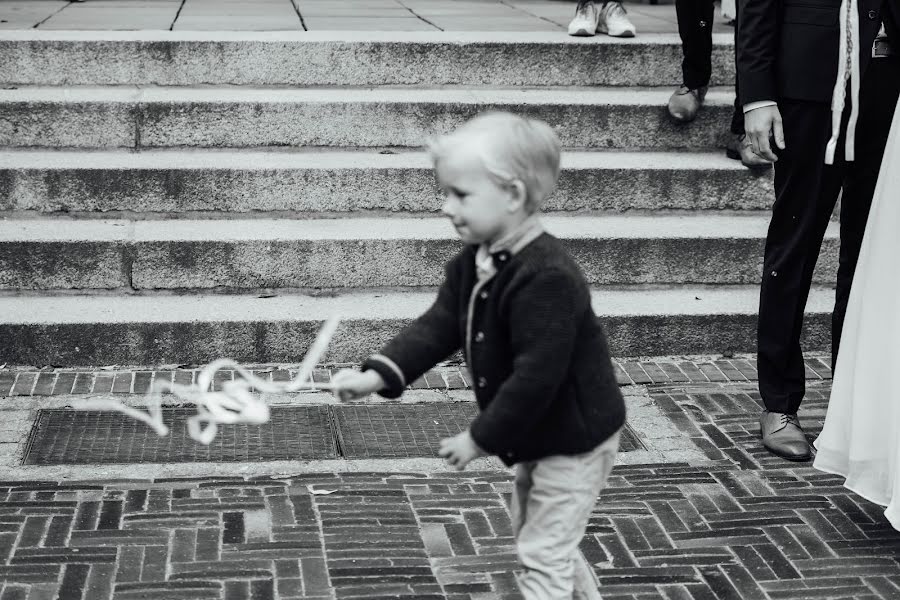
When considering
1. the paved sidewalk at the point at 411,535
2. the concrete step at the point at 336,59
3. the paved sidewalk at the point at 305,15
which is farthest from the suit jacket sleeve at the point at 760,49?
the paved sidewalk at the point at 305,15

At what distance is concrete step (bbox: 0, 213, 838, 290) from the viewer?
5.32m

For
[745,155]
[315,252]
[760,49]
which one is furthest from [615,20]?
[760,49]

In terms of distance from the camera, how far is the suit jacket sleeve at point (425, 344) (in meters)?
2.72

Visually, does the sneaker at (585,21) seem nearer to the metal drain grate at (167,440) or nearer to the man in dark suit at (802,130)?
the man in dark suit at (802,130)

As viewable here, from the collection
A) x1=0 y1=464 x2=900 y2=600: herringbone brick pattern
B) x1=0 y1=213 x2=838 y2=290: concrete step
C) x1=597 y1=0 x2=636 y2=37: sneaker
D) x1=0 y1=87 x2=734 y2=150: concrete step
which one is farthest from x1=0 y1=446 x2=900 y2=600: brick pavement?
x1=597 y1=0 x2=636 y2=37: sneaker

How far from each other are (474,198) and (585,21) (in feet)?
14.9

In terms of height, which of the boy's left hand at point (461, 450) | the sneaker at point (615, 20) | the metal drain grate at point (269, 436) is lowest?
the metal drain grate at point (269, 436)

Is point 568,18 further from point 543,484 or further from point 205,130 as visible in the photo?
point 543,484

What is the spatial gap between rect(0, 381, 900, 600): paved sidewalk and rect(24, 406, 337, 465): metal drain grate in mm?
158

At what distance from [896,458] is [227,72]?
4.00 meters

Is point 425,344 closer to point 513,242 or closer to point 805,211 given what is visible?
point 513,242

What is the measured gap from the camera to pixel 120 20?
715 centimetres

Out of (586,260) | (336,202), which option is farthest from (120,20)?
(586,260)

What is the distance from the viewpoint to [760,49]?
4.09 meters
